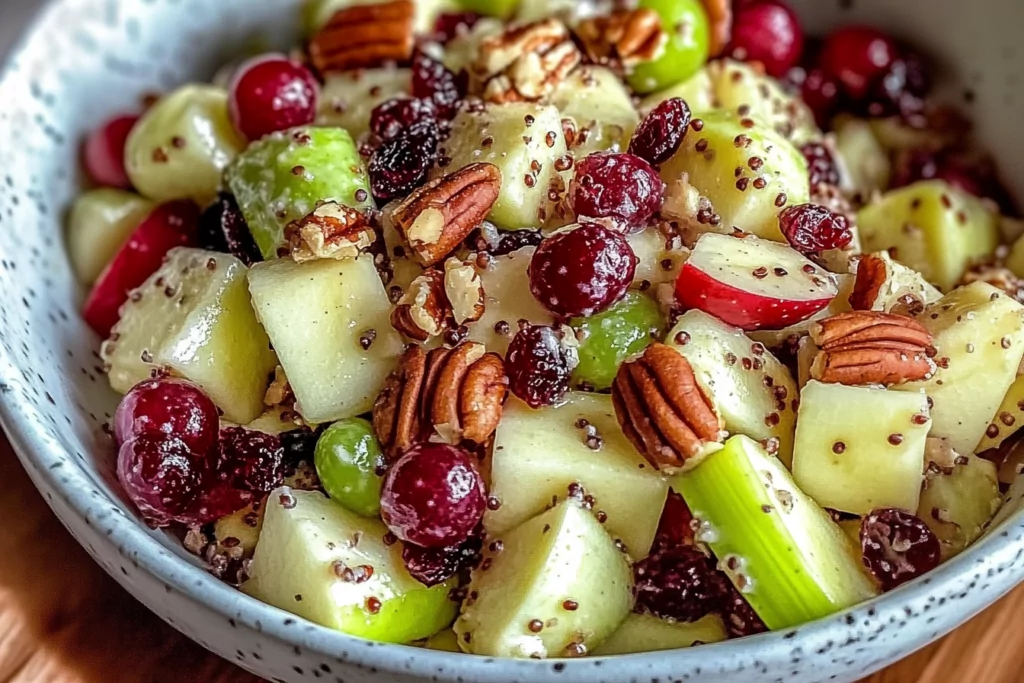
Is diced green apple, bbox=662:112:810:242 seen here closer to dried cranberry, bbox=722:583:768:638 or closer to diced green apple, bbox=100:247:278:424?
dried cranberry, bbox=722:583:768:638

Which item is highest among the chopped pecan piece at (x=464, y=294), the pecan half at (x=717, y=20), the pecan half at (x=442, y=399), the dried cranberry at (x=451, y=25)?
the dried cranberry at (x=451, y=25)

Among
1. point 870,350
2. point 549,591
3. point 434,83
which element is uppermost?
point 434,83

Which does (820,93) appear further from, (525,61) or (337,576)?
(337,576)

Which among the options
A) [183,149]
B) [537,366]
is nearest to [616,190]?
[537,366]

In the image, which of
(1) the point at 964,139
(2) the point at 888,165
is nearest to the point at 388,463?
(2) the point at 888,165

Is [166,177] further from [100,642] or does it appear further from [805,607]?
[805,607]

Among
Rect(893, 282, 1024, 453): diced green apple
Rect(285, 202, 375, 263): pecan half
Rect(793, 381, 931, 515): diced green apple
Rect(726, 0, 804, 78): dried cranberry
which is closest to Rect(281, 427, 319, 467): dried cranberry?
Rect(285, 202, 375, 263): pecan half

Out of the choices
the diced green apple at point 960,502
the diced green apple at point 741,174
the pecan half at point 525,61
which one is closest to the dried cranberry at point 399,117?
the pecan half at point 525,61

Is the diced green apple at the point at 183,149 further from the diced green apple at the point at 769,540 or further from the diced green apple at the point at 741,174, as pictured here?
the diced green apple at the point at 769,540
